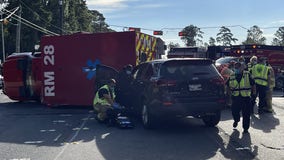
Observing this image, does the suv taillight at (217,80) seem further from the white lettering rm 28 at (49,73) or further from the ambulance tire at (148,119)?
the white lettering rm 28 at (49,73)

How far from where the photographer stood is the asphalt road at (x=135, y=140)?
7461 mm

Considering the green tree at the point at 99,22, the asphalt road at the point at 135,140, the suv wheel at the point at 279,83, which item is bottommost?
the asphalt road at the point at 135,140

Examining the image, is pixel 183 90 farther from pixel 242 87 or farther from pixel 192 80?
pixel 242 87

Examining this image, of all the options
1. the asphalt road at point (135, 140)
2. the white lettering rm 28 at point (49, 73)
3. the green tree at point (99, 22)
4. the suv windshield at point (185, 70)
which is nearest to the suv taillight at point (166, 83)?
the suv windshield at point (185, 70)

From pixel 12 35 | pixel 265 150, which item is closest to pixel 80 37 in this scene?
pixel 265 150

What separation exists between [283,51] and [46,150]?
717 inches

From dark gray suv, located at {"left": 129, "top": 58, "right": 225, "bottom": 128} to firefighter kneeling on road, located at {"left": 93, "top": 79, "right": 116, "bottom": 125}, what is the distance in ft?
4.69

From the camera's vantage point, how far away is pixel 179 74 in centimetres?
941

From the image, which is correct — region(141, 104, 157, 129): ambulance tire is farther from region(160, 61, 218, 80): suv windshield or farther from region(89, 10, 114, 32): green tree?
region(89, 10, 114, 32): green tree

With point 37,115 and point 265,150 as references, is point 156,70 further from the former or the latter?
point 37,115

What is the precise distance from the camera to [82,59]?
14344 mm

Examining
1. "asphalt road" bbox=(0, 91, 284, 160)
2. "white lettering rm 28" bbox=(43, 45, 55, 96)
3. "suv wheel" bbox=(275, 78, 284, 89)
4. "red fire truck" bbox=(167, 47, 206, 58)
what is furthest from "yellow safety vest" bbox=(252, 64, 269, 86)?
"red fire truck" bbox=(167, 47, 206, 58)

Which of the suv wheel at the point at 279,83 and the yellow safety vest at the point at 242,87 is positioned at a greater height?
the yellow safety vest at the point at 242,87

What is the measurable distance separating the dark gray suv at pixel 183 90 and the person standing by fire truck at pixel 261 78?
3.63 meters
